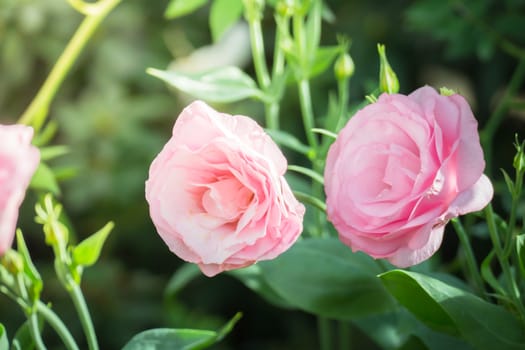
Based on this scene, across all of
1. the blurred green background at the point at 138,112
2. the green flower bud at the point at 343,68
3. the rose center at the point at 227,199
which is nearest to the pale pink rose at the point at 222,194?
the rose center at the point at 227,199

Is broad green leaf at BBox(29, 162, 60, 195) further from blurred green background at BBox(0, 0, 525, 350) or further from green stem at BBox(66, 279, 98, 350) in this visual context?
blurred green background at BBox(0, 0, 525, 350)

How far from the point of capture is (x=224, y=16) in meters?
0.53

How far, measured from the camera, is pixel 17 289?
36 cm

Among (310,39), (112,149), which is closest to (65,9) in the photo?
(112,149)

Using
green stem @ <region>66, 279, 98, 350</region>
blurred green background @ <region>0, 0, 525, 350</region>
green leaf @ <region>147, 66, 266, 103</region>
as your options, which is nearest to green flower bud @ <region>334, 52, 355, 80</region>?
green leaf @ <region>147, 66, 266, 103</region>

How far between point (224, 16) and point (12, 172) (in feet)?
0.77

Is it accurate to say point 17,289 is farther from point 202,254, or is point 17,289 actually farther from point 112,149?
point 112,149

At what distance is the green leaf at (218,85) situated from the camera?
0.44 metres

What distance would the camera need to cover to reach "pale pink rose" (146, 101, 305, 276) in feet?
1.12

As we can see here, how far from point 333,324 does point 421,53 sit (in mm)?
303

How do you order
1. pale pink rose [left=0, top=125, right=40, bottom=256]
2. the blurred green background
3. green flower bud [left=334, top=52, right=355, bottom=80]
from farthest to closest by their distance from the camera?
the blurred green background → green flower bud [left=334, top=52, right=355, bottom=80] → pale pink rose [left=0, top=125, right=40, bottom=256]

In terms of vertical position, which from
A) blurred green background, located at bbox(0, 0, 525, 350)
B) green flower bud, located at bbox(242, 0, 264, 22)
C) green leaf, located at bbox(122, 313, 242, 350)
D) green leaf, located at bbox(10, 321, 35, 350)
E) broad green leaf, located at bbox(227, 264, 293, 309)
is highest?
green flower bud, located at bbox(242, 0, 264, 22)

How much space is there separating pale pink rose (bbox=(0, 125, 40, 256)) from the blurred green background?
0.57 meters

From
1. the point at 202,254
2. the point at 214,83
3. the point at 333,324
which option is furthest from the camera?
the point at 333,324
